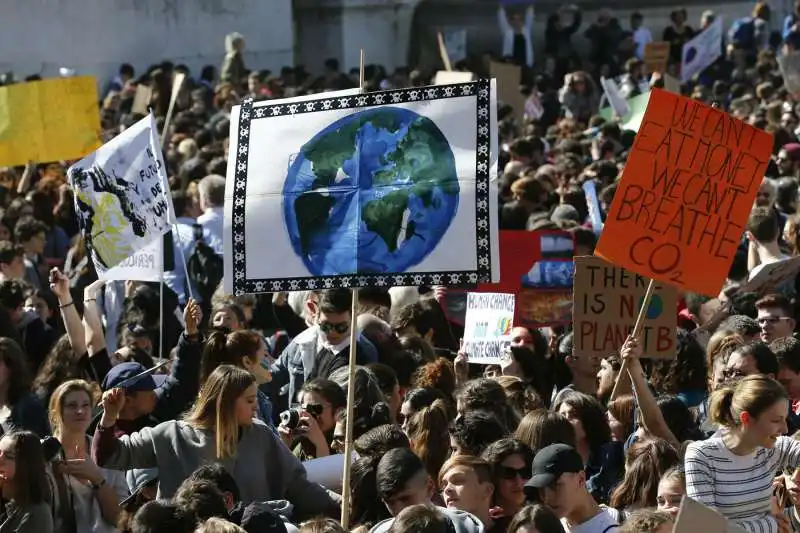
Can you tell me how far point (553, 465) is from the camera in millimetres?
6539

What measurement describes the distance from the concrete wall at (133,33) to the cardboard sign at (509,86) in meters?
8.21

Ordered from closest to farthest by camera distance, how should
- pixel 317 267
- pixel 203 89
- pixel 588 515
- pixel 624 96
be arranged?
pixel 588 515
pixel 317 267
pixel 624 96
pixel 203 89

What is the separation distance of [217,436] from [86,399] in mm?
746

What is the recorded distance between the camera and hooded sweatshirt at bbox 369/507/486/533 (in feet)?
20.2

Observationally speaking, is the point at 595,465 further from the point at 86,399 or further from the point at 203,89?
the point at 203,89

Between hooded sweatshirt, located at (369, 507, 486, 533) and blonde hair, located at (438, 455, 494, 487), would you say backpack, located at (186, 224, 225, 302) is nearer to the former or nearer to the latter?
blonde hair, located at (438, 455, 494, 487)

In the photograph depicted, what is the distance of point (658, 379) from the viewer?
9094 millimetres

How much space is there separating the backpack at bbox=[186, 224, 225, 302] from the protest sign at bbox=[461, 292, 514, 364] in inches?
104

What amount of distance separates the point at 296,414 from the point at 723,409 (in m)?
1.89

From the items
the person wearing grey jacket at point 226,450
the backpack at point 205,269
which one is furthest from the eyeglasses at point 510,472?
the backpack at point 205,269

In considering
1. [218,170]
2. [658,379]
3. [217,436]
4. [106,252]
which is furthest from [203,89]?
[217,436]

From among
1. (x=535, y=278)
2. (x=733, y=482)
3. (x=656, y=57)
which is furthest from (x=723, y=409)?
(x=656, y=57)

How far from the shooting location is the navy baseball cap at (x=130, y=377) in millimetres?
7852

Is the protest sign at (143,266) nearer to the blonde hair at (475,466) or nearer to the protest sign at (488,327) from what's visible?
the protest sign at (488,327)
